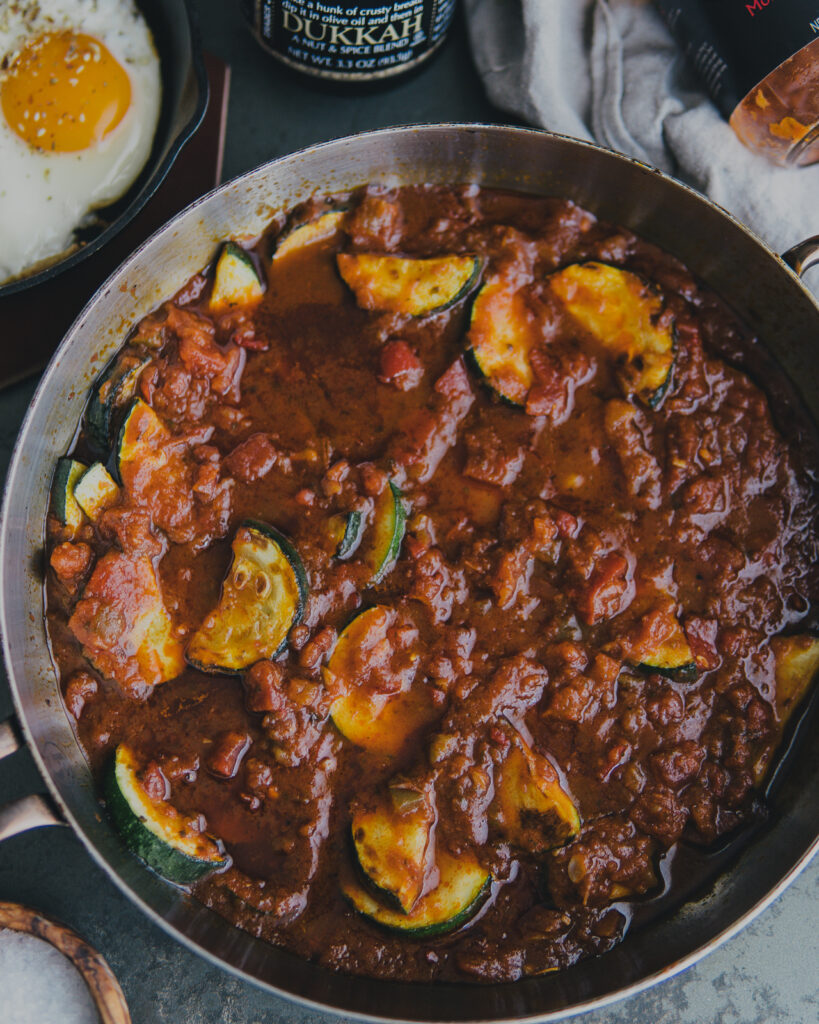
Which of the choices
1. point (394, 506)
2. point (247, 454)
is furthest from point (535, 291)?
point (247, 454)

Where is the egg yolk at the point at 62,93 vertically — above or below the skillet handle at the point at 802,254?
above

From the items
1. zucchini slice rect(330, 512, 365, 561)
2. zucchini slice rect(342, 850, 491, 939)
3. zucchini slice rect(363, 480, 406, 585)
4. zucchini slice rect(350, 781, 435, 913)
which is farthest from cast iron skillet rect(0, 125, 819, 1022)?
zucchini slice rect(363, 480, 406, 585)

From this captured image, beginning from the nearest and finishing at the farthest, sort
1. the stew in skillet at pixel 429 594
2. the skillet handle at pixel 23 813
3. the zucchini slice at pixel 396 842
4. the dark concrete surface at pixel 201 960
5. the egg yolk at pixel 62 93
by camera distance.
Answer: the skillet handle at pixel 23 813, the zucchini slice at pixel 396 842, the stew in skillet at pixel 429 594, the dark concrete surface at pixel 201 960, the egg yolk at pixel 62 93

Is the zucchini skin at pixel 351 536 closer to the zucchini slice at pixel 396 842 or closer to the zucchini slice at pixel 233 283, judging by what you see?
the zucchini slice at pixel 396 842

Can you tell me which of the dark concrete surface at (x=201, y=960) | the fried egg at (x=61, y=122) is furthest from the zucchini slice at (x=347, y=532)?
the fried egg at (x=61, y=122)

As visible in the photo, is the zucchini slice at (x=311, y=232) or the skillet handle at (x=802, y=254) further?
the zucchini slice at (x=311, y=232)

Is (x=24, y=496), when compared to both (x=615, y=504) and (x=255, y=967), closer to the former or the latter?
(x=255, y=967)

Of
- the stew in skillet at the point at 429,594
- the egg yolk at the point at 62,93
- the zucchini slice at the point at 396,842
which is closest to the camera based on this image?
the zucchini slice at the point at 396,842
